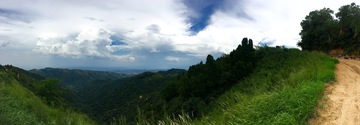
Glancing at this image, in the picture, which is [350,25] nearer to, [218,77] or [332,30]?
[332,30]

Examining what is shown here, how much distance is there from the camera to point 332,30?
48.9 metres

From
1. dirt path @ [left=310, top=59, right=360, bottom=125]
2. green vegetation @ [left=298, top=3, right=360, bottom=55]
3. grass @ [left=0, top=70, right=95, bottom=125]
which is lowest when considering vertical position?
grass @ [left=0, top=70, right=95, bottom=125]

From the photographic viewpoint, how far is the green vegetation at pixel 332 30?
1654 inches

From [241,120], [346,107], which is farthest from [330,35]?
[241,120]

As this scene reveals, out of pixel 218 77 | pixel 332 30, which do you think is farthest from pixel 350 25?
pixel 218 77

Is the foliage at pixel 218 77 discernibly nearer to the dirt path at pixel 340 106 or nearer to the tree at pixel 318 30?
the tree at pixel 318 30

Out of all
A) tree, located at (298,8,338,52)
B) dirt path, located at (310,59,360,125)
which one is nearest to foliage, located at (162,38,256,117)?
tree, located at (298,8,338,52)

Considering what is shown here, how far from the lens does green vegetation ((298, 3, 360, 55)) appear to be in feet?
138

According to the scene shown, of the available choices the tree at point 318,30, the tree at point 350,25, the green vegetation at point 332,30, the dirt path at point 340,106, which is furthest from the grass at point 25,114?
the tree at point 318,30

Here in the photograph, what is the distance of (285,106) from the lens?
8305 millimetres

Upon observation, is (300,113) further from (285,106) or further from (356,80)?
(356,80)

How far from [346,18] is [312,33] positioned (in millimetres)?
7418

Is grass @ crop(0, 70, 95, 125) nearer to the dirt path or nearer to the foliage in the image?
the dirt path

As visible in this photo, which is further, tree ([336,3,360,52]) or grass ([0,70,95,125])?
tree ([336,3,360,52])
